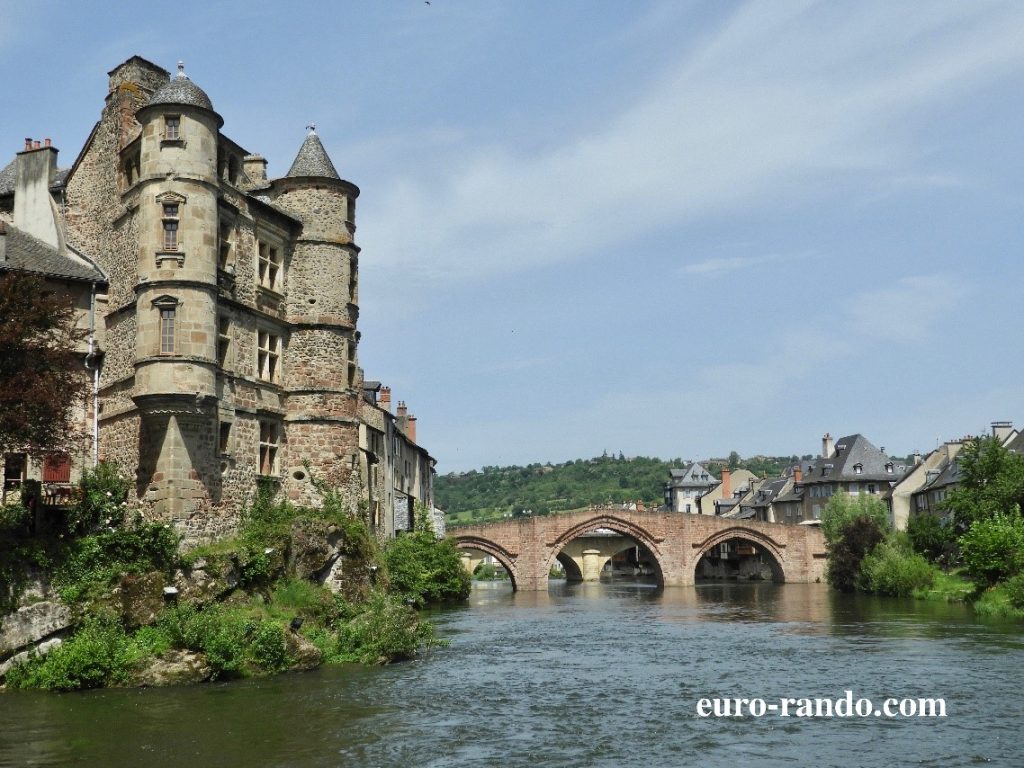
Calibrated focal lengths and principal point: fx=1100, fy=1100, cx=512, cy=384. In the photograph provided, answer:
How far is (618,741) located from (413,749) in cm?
398

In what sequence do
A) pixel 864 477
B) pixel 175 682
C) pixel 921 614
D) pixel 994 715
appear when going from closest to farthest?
pixel 994 715
pixel 175 682
pixel 921 614
pixel 864 477

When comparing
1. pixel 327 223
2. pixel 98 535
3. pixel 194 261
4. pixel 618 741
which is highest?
pixel 327 223

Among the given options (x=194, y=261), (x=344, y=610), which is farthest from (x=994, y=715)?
(x=194, y=261)

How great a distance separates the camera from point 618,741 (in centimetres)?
2123

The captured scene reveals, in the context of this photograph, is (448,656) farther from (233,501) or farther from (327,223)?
(327,223)

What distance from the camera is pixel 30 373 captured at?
88.2 feet

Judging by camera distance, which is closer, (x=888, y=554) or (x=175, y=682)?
(x=175, y=682)

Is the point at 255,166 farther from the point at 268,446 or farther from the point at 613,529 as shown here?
the point at 613,529

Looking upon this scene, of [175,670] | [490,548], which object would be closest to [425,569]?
[490,548]

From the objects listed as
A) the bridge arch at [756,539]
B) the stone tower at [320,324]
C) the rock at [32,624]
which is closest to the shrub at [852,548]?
the bridge arch at [756,539]

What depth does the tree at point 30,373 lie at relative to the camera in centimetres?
2650

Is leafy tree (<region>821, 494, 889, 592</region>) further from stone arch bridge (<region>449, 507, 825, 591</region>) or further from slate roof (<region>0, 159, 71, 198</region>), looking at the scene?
slate roof (<region>0, 159, 71, 198</region>)

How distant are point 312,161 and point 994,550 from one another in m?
35.2

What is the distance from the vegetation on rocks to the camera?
89.1 ft
